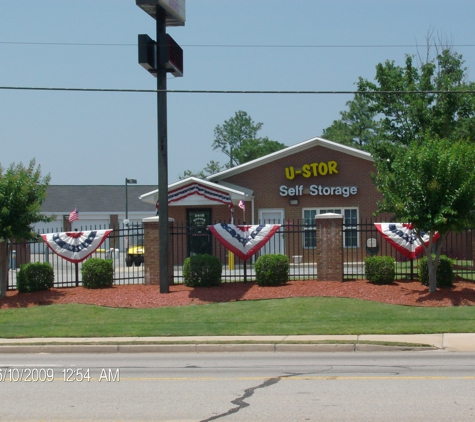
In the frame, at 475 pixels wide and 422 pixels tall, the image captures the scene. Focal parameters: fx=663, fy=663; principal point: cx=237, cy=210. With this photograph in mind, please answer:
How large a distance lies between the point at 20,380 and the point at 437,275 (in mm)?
12297

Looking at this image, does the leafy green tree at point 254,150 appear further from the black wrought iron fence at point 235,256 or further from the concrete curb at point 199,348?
the concrete curb at point 199,348

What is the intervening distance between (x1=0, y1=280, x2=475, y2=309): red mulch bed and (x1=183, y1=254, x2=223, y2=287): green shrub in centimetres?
28

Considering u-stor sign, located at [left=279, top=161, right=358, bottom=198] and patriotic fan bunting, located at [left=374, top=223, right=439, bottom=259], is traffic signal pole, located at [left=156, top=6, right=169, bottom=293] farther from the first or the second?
u-stor sign, located at [left=279, top=161, right=358, bottom=198]

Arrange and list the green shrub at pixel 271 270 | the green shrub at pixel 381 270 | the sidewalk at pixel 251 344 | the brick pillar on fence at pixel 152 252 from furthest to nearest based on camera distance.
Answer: the brick pillar on fence at pixel 152 252 → the green shrub at pixel 271 270 → the green shrub at pixel 381 270 → the sidewalk at pixel 251 344

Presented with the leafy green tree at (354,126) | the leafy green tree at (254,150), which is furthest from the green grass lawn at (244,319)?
the leafy green tree at (254,150)

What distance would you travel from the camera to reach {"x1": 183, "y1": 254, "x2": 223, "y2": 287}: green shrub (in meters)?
19.6

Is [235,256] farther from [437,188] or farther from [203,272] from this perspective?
[437,188]

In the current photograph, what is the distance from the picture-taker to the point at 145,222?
2039cm

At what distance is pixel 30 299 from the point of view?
19.1 meters

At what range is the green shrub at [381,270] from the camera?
62.2ft

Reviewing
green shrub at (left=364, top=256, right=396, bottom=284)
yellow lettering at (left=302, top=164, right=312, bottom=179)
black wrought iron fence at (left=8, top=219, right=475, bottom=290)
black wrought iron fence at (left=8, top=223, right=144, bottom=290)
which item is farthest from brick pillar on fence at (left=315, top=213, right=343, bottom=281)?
yellow lettering at (left=302, top=164, right=312, bottom=179)

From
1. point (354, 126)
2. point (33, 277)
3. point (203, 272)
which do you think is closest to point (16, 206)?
point (33, 277)

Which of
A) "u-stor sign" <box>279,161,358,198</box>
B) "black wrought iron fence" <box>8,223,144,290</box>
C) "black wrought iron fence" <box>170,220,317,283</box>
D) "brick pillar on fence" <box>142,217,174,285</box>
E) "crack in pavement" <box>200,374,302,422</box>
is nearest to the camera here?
"crack in pavement" <box>200,374,302,422</box>

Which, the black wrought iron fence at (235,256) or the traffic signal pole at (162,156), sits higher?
the traffic signal pole at (162,156)
